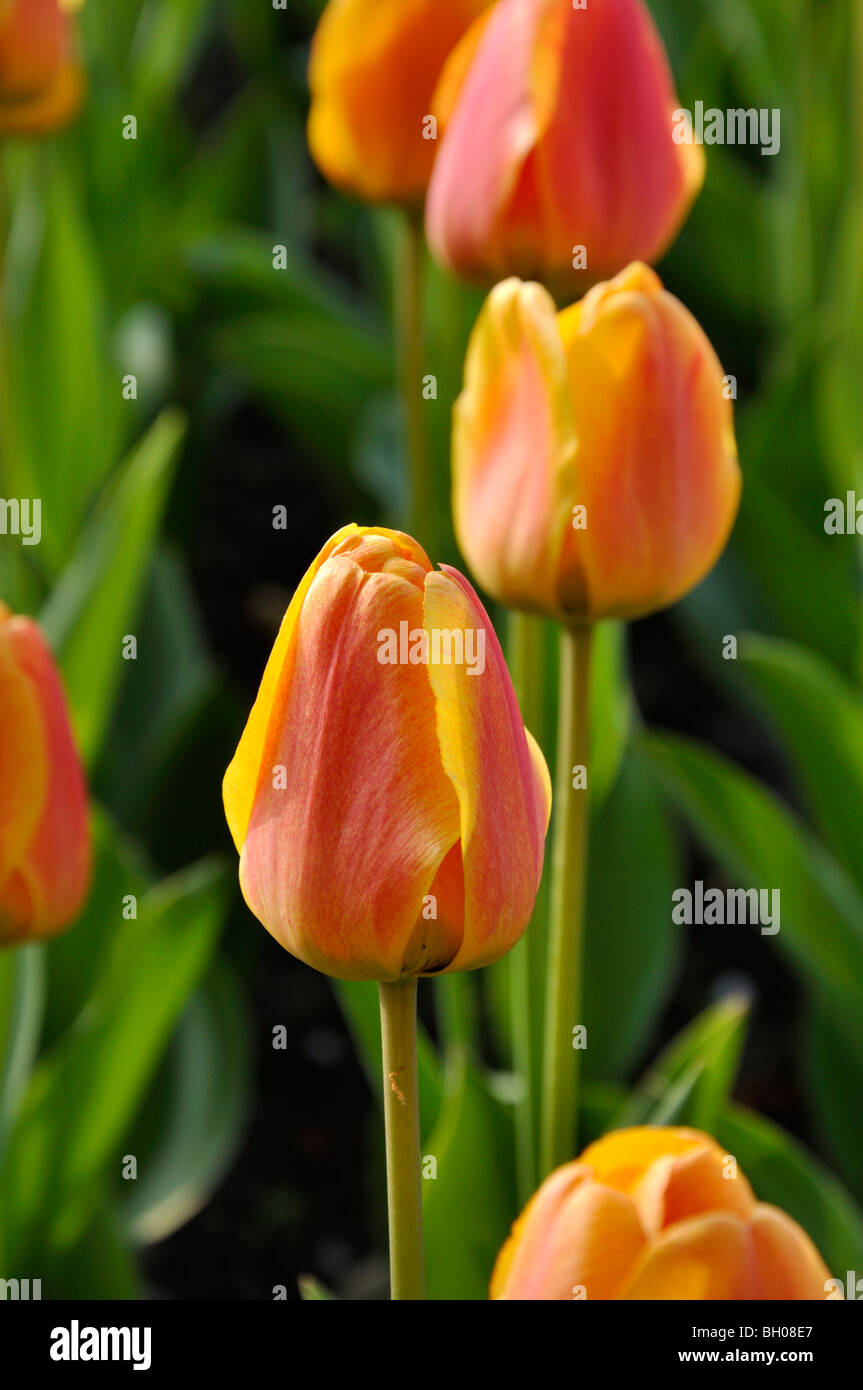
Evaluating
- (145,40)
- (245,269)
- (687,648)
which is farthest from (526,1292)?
(145,40)

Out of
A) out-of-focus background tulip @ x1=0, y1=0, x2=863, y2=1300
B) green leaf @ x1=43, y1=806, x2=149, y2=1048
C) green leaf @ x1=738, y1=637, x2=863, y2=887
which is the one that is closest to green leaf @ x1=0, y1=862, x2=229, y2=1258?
out-of-focus background tulip @ x1=0, y1=0, x2=863, y2=1300

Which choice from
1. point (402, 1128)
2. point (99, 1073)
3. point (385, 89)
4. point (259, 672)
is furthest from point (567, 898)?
point (259, 672)

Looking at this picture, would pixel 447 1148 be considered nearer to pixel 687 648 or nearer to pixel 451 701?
pixel 451 701

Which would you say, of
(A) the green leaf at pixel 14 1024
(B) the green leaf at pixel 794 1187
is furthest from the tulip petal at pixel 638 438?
(A) the green leaf at pixel 14 1024

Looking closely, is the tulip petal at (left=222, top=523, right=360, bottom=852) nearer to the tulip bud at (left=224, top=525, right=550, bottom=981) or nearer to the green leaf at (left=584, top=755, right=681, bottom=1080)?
the tulip bud at (left=224, top=525, right=550, bottom=981)

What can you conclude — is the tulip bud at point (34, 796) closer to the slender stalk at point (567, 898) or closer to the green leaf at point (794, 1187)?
the slender stalk at point (567, 898)
